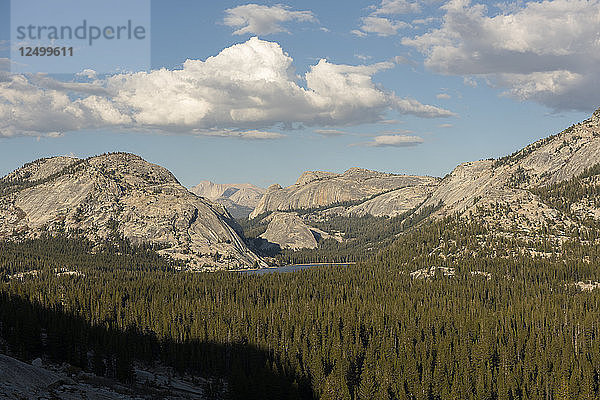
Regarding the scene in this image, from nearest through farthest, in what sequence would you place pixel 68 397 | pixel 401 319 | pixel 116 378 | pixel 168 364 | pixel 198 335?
1. pixel 68 397
2. pixel 116 378
3. pixel 168 364
4. pixel 198 335
5. pixel 401 319

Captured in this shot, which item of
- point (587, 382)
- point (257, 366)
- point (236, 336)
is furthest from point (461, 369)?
point (236, 336)

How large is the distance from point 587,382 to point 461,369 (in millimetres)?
31254

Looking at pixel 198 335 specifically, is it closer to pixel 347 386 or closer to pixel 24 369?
pixel 347 386

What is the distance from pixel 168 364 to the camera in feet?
491

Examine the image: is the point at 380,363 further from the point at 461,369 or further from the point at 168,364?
the point at 168,364

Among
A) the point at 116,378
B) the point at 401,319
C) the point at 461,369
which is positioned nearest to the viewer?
the point at 116,378

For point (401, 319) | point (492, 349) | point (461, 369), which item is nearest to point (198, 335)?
point (401, 319)

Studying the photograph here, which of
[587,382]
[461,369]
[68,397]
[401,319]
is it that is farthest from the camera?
[401,319]

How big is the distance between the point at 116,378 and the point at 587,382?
117872 mm

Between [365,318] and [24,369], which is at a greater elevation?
[24,369]

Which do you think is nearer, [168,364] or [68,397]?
[68,397]

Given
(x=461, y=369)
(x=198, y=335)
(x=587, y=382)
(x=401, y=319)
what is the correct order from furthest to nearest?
(x=401, y=319)
(x=198, y=335)
(x=461, y=369)
(x=587, y=382)

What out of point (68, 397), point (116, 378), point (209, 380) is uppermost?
point (68, 397)

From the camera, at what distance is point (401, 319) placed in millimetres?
177125
